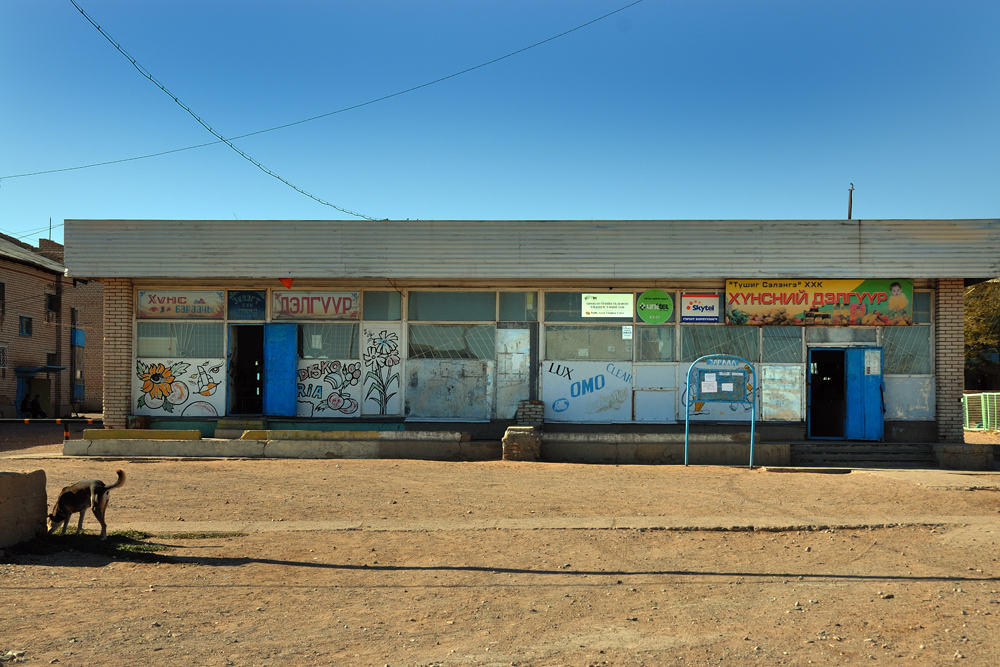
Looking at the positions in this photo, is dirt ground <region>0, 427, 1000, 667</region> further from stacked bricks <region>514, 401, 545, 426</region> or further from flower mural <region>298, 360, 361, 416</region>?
flower mural <region>298, 360, 361, 416</region>

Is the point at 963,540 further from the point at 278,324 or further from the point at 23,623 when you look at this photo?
the point at 278,324

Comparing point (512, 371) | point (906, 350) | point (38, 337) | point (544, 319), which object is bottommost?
point (512, 371)

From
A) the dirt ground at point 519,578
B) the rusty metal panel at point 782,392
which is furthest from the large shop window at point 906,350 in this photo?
the dirt ground at point 519,578

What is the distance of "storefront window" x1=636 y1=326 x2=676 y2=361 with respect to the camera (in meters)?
16.5

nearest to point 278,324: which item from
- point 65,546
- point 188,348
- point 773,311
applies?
point 188,348

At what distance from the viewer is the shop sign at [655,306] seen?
54.2ft

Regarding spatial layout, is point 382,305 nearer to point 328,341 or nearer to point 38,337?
point 328,341

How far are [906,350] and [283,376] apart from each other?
1388 centimetres

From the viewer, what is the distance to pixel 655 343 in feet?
54.3

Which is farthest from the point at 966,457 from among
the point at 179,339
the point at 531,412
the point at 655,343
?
the point at 179,339

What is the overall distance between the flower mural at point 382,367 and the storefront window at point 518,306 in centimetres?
253

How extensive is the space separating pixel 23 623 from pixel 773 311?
14784 mm

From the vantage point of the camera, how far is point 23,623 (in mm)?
5242

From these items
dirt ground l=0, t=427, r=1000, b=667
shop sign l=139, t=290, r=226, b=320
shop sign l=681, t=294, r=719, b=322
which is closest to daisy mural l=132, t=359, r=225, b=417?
shop sign l=139, t=290, r=226, b=320
